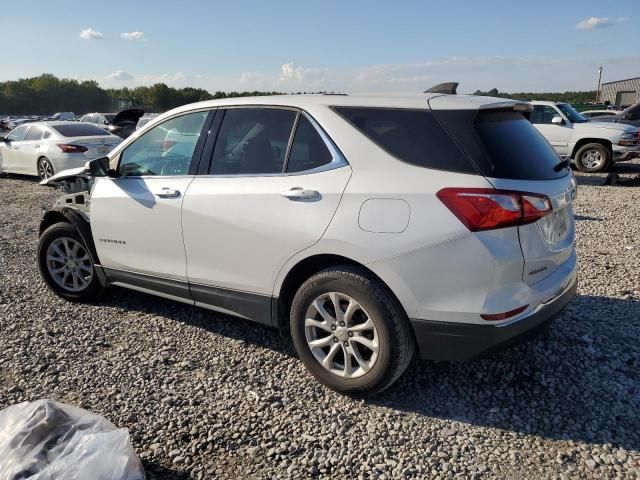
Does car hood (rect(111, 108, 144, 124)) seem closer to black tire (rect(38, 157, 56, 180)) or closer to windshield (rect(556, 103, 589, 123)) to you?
black tire (rect(38, 157, 56, 180))

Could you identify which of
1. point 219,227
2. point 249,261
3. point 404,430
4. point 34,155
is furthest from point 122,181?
point 34,155

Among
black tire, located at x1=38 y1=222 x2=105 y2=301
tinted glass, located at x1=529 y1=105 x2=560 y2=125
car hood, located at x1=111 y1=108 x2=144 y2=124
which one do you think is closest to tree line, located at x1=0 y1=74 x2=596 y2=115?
car hood, located at x1=111 y1=108 x2=144 y2=124

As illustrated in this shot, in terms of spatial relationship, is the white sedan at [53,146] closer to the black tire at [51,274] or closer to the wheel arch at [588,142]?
the black tire at [51,274]

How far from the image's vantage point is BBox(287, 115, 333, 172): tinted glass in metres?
3.02

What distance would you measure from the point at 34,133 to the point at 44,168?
1.09m

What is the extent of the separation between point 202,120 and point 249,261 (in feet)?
3.86

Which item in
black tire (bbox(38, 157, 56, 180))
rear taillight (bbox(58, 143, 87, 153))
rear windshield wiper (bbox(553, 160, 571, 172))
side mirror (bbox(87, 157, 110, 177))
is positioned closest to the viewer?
rear windshield wiper (bbox(553, 160, 571, 172))

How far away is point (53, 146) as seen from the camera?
11609 mm

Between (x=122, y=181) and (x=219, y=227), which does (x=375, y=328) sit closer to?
(x=219, y=227)

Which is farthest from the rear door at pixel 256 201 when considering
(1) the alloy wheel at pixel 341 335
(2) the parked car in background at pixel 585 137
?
(2) the parked car in background at pixel 585 137

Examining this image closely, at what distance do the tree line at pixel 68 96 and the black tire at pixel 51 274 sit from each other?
57.2 m

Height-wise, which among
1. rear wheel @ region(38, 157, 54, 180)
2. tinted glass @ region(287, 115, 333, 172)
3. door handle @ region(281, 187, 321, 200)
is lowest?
rear wheel @ region(38, 157, 54, 180)

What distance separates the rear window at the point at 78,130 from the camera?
11.8 metres

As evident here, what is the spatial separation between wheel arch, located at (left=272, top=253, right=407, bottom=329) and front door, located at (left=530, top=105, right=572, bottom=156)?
11.5 m
